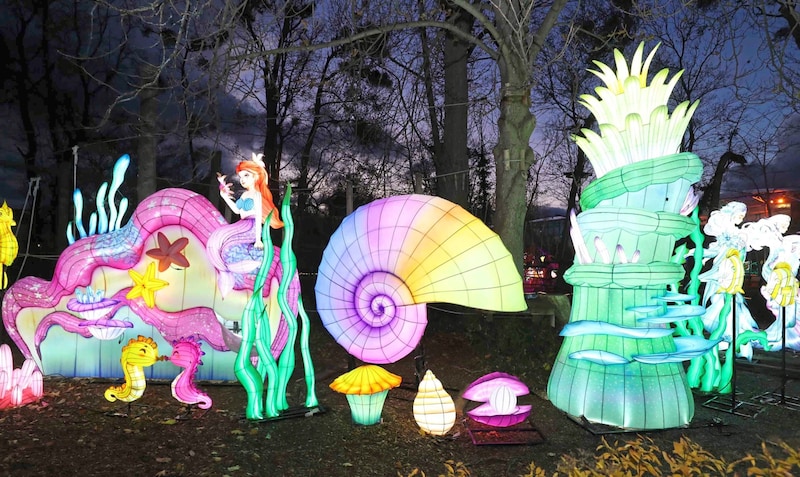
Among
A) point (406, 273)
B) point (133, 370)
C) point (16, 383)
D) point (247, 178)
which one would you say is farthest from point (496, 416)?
point (16, 383)

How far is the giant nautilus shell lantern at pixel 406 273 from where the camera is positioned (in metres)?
5.08

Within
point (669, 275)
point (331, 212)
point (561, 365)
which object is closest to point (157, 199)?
point (561, 365)

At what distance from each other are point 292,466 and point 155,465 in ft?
3.73

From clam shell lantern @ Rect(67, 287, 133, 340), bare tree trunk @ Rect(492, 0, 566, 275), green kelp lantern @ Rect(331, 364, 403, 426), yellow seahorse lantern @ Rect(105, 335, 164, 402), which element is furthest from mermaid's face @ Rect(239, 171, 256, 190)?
bare tree trunk @ Rect(492, 0, 566, 275)

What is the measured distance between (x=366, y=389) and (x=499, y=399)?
127 centimetres

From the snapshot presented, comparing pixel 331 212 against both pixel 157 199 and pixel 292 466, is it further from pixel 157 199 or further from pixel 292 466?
pixel 292 466

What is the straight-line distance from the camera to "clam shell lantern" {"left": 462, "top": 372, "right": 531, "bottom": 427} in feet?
16.4

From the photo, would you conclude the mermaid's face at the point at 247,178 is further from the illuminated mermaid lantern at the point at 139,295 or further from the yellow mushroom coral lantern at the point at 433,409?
the yellow mushroom coral lantern at the point at 433,409

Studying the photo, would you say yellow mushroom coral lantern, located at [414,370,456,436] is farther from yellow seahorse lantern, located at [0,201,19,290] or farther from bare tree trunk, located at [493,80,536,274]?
yellow seahorse lantern, located at [0,201,19,290]

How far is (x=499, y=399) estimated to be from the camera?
4.98 m

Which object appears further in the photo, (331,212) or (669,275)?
(331,212)

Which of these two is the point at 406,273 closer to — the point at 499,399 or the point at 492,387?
the point at 492,387

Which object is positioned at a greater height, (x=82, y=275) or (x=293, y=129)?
(x=293, y=129)

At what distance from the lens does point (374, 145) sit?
47.5 ft
